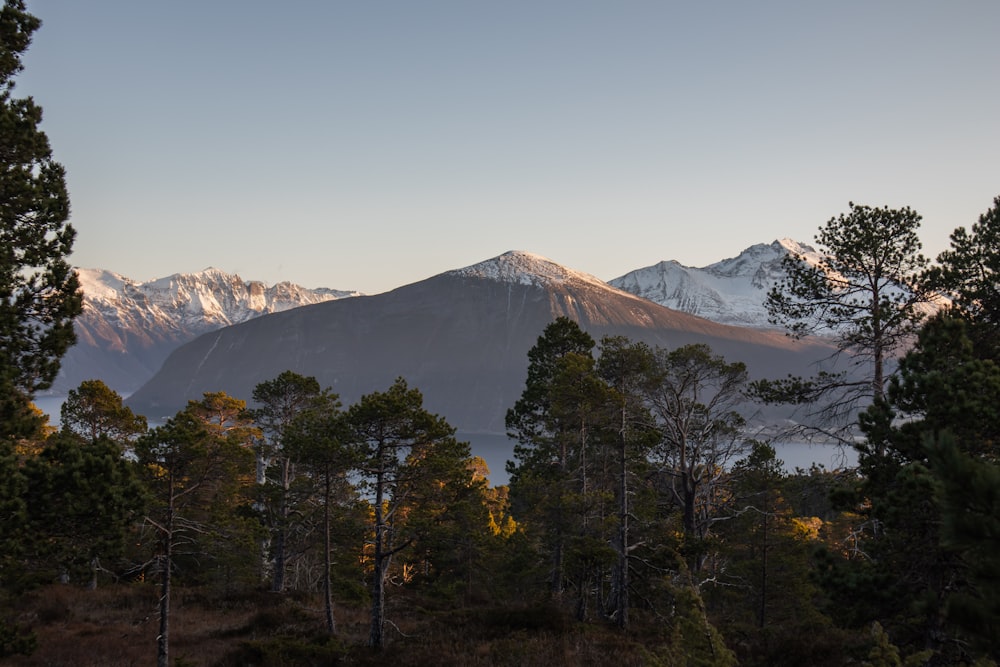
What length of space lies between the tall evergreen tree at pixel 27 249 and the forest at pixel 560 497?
2.2 inches

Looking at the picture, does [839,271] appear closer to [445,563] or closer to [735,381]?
[735,381]

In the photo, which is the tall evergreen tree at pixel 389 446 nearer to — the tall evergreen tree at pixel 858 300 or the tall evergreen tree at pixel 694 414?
the tall evergreen tree at pixel 694 414

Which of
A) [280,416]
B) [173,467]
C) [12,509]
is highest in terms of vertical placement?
[280,416]

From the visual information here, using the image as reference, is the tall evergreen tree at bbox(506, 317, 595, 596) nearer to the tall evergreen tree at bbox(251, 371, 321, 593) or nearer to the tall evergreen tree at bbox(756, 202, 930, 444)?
the tall evergreen tree at bbox(756, 202, 930, 444)

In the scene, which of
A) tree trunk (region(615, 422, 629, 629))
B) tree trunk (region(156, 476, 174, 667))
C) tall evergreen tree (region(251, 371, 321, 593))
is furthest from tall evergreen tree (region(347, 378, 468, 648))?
tall evergreen tree (region(251, 371, 321, 593))

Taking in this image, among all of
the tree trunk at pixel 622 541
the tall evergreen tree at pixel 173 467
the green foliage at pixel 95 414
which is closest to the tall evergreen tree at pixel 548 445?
the tree trunk at pixel 622 541

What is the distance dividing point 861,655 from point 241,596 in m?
28.7

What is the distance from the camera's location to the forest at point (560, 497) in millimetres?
10648

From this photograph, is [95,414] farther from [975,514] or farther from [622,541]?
[975,514]

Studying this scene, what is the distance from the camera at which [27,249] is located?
12.3 m

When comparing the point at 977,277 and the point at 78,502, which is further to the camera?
the point at 977,277

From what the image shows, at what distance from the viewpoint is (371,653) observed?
20.0 meters

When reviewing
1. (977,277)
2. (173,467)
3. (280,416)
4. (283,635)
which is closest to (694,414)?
(977,277)

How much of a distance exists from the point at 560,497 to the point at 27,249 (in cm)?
1868
